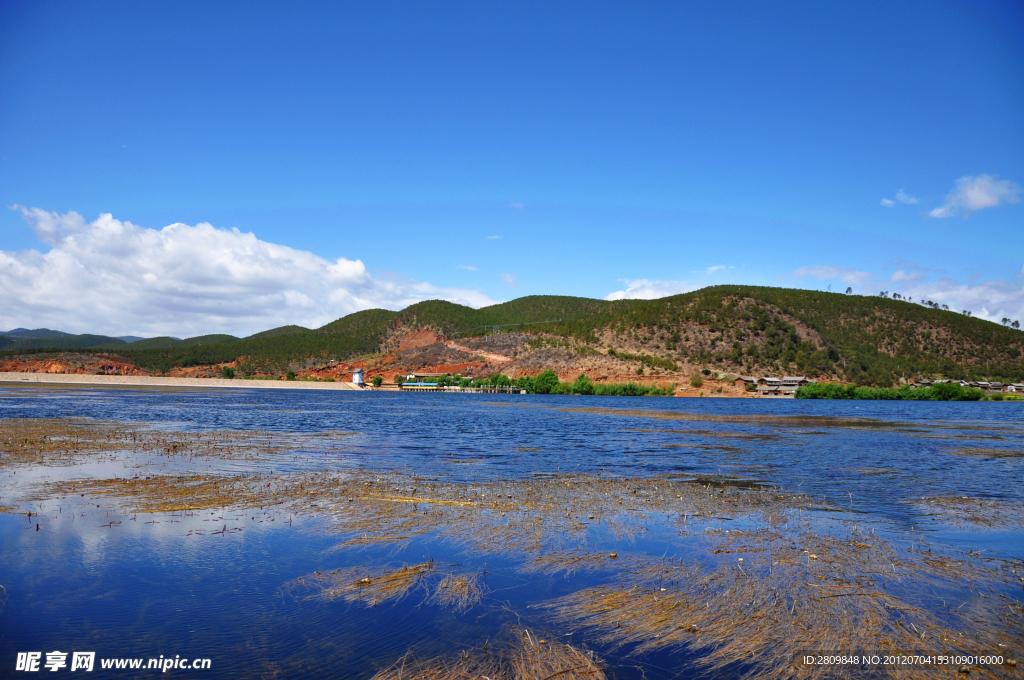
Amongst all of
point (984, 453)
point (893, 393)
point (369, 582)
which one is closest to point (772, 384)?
point (893, 393)

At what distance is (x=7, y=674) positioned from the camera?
264 inches

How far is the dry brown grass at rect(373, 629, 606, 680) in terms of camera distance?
6746mm

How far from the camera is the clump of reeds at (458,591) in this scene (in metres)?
8.95

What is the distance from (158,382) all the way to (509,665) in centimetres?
17633

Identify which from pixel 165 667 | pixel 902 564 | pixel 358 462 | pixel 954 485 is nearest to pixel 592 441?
pixel 358 462

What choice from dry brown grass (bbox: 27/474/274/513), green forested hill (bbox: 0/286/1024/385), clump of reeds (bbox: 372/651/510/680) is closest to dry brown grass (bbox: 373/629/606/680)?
clump of reeds (bbox: 372/651/510/680)

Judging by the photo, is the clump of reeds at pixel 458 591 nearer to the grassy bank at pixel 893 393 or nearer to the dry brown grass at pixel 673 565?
the dry brown grass at pixel 673 565

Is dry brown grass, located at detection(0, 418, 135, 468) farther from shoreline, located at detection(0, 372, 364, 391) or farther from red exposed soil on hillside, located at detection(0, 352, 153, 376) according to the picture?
red exposed soil on hillside, located at detection(0, 352, 153, 376)

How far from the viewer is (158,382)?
15562cm

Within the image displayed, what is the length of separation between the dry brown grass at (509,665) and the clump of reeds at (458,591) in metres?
1.57

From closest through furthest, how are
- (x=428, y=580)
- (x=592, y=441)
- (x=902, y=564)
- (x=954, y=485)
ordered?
(x=428, y=580) → (x=902, y=564) → (x=954, y=485) → (x=592, y=441)

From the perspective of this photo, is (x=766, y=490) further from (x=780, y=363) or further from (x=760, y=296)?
(x=760, y=296)

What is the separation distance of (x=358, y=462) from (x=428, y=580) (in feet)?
49.4

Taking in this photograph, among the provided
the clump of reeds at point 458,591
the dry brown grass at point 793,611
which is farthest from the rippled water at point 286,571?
the dry brown grass at point 793,611
